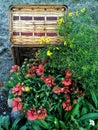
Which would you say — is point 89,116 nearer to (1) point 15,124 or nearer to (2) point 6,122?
(1) point 15,124

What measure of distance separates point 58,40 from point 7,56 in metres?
1.50

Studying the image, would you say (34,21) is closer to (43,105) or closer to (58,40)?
(58,40)

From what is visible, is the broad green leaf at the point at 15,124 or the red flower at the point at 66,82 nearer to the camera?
the red flower at the point at 66,82

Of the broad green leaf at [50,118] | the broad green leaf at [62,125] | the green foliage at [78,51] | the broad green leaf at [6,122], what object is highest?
the green foliage at [78,51]

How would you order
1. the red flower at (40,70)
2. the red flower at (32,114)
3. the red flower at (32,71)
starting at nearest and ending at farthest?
the red flower at (32,114) → the red flower at (40,70) → the red flower at (32,71)

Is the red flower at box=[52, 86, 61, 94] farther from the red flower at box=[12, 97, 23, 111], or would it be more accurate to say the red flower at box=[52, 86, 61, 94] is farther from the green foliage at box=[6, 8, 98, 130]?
the red flower at box=[12, 97, 23, 111]

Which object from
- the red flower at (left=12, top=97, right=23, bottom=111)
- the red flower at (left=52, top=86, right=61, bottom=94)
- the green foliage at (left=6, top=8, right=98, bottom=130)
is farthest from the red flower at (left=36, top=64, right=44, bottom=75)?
the red flower at (left=12, top=97, right=23, bottom=111)

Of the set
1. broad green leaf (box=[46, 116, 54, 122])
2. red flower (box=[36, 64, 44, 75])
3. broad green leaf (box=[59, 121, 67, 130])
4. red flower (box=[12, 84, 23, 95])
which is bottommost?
broad green leaf (box=[59, 121, 67, 130])

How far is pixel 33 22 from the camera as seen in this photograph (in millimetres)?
4871

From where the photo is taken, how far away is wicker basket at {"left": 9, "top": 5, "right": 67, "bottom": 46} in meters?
4.86

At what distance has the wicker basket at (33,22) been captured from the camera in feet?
15.9

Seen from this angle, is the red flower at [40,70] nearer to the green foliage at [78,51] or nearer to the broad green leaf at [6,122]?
the green foliage at [78,51]

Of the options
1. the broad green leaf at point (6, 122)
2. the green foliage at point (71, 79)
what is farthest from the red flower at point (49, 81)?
the broad green leaf at point (6, 122)

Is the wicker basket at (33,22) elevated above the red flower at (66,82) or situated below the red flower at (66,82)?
above
